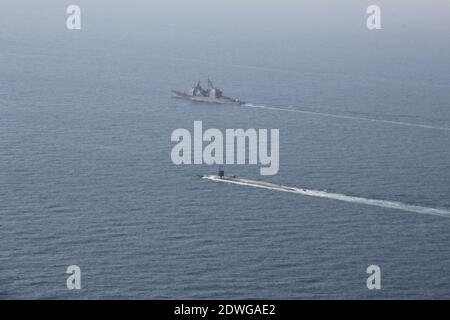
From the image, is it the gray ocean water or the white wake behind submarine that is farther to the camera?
the white wake behind submarine

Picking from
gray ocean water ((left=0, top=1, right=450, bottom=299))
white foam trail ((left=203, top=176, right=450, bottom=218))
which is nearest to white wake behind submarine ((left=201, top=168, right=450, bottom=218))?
white foam trail ((left=203, top=176, right=450, bottom=218))

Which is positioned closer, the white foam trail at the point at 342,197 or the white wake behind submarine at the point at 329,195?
the white foam trail at the point at 342,197

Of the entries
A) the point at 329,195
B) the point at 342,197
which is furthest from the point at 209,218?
the point at 342,197

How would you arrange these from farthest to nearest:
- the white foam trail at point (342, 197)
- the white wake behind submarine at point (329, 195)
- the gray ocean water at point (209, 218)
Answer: the white wake behind submarine at point (329, 195) < the white foam trail at point (342, 197) < the gray ocean water at point (209, 218)

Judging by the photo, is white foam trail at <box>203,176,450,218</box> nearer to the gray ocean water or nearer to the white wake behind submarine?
the white wake behind submarine

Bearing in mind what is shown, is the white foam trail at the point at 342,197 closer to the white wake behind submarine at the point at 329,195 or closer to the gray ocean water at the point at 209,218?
the white wake behind submarine at the point at 329,195

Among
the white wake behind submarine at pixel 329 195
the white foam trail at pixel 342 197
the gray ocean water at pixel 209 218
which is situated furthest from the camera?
the white wake behind submarine at pixel 329 195

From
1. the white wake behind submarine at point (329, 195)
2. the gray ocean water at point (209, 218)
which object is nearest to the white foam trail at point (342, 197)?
the white wake behind submarine at point (329, 195)

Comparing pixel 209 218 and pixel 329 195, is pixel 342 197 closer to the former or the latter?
pixel 329 195

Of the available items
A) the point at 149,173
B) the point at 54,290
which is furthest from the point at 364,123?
the point at 54,290
